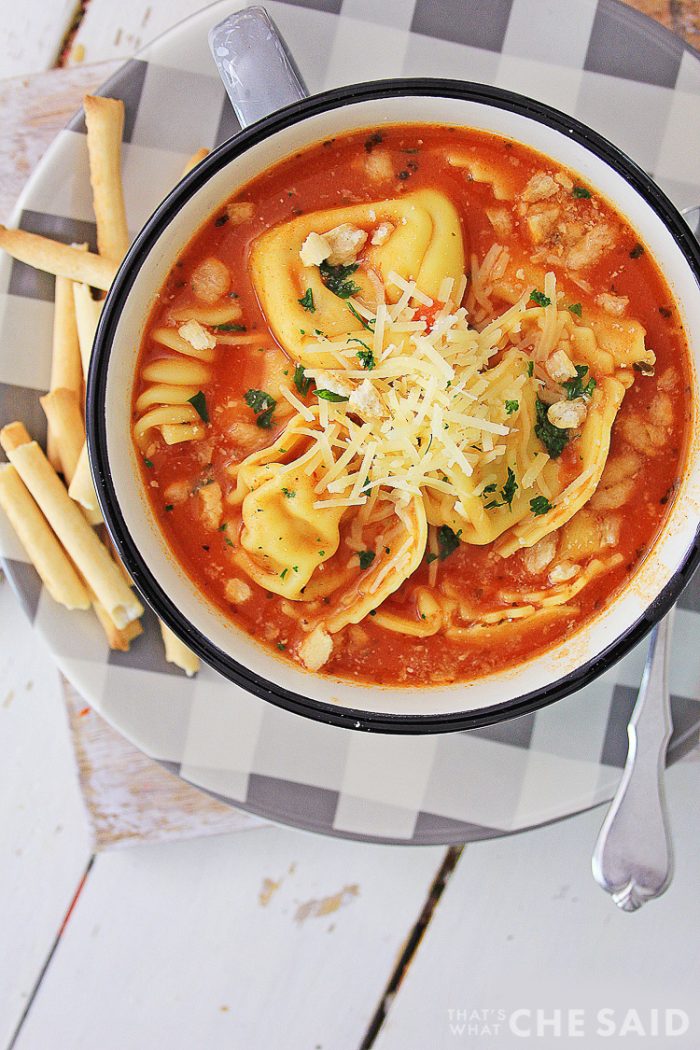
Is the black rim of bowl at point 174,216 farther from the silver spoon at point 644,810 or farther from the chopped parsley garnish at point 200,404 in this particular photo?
the silver spoon at point 644,810

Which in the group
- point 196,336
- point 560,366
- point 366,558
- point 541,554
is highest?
point 560,366

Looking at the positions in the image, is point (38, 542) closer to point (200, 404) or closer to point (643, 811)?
point (200, 404)

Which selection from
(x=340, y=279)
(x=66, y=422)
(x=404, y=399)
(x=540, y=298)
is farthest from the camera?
(x=66, y=422)

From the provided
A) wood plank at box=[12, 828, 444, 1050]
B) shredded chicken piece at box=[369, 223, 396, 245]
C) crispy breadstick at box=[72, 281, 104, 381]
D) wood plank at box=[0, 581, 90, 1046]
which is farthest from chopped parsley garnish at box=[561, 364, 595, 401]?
wood plank at box=[0, 581, 90, 1046]

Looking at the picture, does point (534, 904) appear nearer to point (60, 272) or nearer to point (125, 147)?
point (60, 272)

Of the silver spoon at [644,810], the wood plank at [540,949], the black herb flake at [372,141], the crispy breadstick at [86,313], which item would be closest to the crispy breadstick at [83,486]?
the crispy breadstick at [86,313]

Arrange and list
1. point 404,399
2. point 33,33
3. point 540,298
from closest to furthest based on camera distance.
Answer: point 404,399
point 540,298
point 33,33

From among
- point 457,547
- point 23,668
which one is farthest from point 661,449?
point 23,668

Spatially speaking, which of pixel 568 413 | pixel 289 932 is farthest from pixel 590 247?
pixel 289 932
